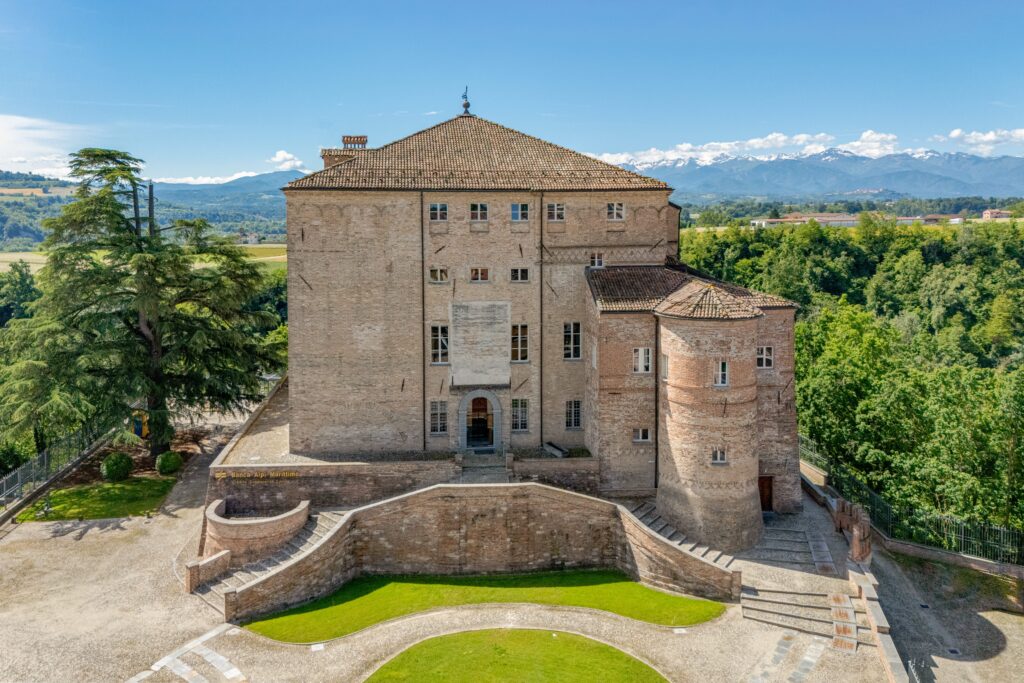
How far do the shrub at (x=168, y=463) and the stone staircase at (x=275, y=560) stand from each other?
12.6 meters

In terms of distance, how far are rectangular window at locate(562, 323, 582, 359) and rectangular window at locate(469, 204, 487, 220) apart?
252 inches

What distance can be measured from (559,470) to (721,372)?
8205 mm

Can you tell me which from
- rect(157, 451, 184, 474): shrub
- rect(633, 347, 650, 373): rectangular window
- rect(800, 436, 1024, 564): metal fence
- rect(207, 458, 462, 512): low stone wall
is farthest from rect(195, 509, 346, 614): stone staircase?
rect(800, 436, 1024, 564): metal fence

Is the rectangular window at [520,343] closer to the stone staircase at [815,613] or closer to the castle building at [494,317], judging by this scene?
the castle building at [494,317]

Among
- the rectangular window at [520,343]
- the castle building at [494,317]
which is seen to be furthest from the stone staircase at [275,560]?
the rectangular window at [520,343]

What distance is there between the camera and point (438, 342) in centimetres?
3369

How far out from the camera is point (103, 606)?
26266 millimetres

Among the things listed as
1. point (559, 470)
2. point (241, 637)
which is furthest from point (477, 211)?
point (241, 637)

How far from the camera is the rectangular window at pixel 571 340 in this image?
112 feet

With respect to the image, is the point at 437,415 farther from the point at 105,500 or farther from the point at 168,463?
the point at 105,500

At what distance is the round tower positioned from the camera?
2861cm

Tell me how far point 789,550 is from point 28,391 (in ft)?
116

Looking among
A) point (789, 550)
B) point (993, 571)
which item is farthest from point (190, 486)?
point (993, 571)

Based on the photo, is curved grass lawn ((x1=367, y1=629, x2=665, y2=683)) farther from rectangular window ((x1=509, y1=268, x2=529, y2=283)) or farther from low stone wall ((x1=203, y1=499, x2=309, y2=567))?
rectangular window ((x1=509, y1=268, x2=529, y2=283))
